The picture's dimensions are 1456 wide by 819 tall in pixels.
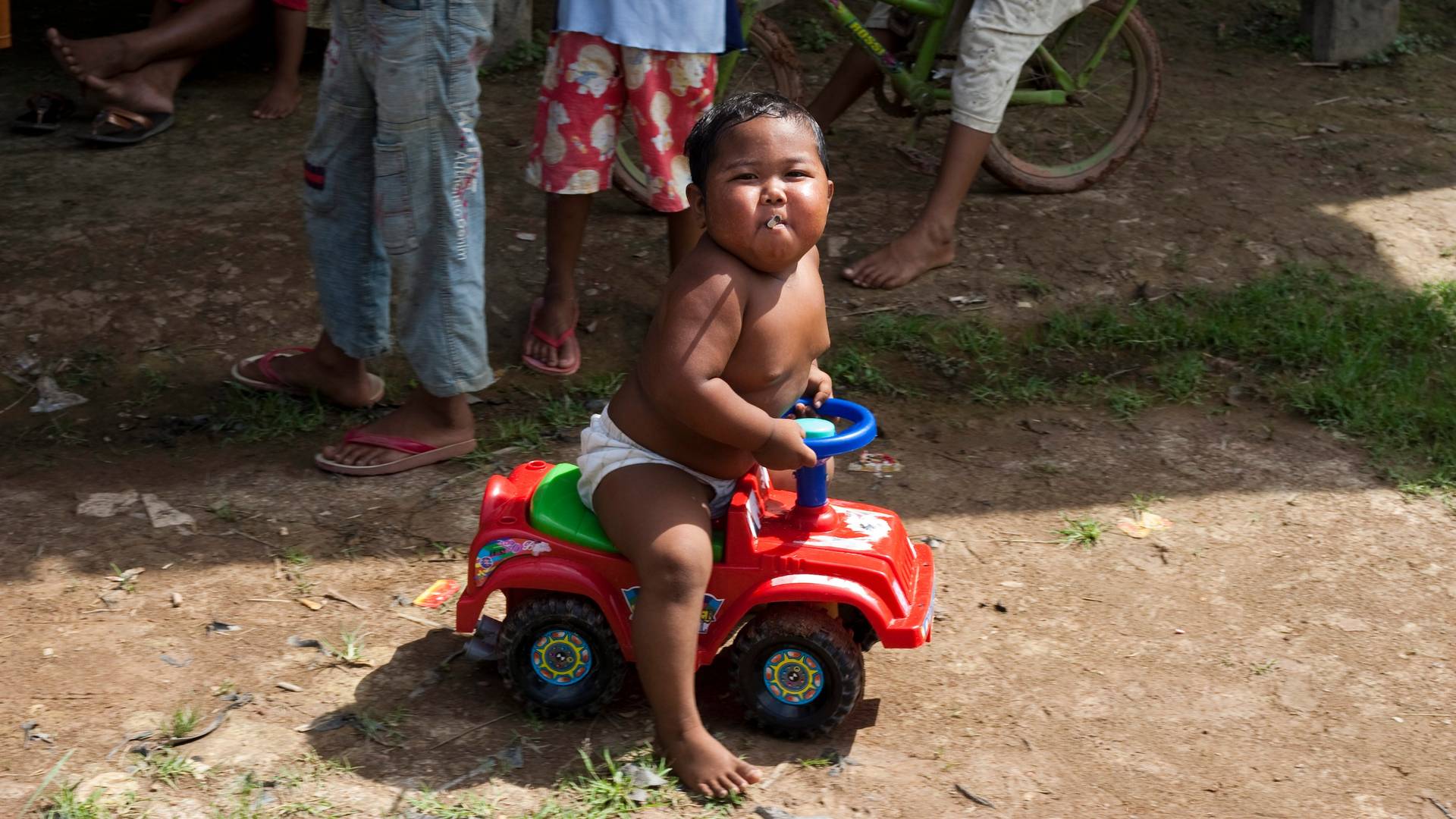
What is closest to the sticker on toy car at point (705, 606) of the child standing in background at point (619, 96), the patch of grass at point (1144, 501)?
the patch of grass at point (1144, 501)

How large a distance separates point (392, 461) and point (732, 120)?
165 centimetres

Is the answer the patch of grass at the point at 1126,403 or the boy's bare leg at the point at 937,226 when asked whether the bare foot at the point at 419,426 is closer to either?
the boy's bare leg at the point at 937,226

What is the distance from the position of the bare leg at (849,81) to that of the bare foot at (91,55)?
281cm

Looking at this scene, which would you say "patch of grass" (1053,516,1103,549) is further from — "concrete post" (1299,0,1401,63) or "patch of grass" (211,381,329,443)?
"concrete post" (1299,0,1401,63)

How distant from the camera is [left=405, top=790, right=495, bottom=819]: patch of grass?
102 inches

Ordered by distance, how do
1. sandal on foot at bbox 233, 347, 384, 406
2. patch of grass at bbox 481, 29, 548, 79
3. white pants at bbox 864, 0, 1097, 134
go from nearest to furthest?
sandal on foot at bbox 233, 347, 384, 406 < white pants at bbox 864, 0, 1097, 134 < patch of grass at bbox 481, 29, 548, 79

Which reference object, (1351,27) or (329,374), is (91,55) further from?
(1351,27)

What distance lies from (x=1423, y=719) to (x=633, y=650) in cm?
170

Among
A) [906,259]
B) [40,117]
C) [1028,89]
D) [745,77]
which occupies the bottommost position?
[40,117]

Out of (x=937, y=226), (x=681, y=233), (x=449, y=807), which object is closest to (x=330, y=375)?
(x=681, y=233)

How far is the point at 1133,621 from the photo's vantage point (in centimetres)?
330

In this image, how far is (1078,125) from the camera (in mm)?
6035

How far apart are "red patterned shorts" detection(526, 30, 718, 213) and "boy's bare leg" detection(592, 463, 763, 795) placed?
5.43 ft

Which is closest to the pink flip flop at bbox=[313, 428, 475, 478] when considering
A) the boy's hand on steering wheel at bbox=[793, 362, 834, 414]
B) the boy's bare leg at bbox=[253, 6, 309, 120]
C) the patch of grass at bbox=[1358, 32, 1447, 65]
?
the boy's hand on steering wheel at bbox=[793, 362, 834, 414]
